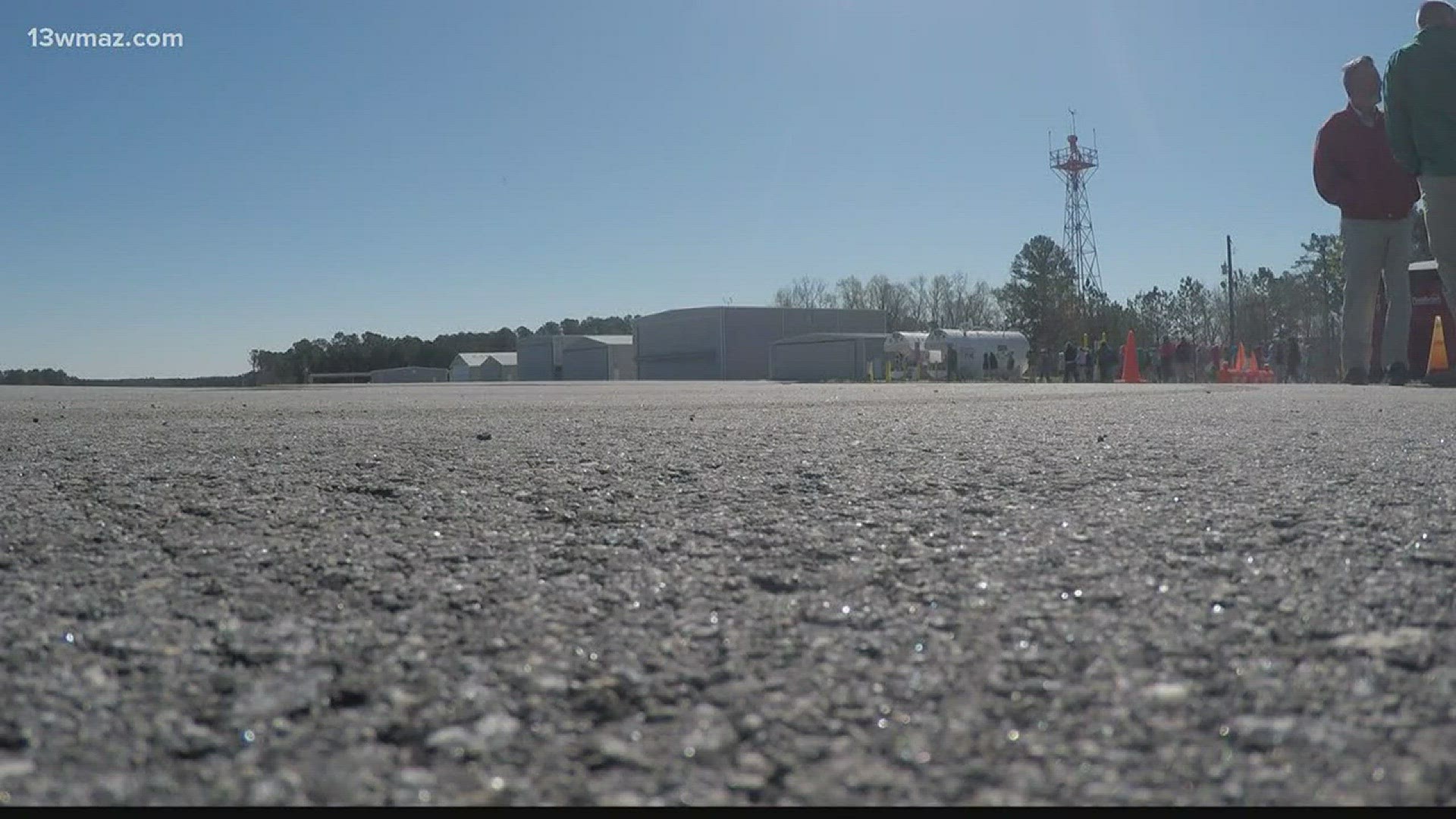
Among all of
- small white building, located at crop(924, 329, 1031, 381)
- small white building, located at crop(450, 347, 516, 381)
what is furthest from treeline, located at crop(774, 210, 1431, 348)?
small white building, located at crop(450, 347, 516, 381)

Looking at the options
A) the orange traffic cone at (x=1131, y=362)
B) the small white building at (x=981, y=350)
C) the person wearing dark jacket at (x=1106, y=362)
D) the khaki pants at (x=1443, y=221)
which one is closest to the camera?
the khaki pants at (x=1443, y=221)

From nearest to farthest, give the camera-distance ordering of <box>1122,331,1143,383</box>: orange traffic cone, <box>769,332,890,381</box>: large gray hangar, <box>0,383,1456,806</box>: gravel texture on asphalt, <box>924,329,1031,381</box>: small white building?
<box>0,383,1456,806</box>: gravel texture on asphalt < <box>1122,331,1143,383</box>: orange traffic cone < <box>924,329,1031,381</box>: small white building < <box>769,332,890,381</box>: large gray hangar

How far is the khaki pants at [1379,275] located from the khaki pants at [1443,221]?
2.19 m

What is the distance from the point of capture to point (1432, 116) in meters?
6.72

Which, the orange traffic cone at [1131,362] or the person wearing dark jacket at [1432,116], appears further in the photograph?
the orange traffic cone at [1131,362]

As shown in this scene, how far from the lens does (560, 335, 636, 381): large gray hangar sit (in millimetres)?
81562

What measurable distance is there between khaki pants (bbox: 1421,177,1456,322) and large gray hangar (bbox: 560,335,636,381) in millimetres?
73620

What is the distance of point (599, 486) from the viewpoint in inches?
105

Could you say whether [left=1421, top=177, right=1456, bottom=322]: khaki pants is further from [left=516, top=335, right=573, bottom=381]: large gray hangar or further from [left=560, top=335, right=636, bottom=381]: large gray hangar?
[left=516, top=335, right=573, bottom=381]: large gray hangar

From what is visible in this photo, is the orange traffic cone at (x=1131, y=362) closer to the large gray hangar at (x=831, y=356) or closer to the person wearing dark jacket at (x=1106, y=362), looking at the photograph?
the person wearing dark jacket at (x=1106, y=362)

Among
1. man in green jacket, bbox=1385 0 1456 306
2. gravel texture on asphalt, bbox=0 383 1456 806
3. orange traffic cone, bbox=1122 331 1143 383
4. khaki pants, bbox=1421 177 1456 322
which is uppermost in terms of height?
man in green jacket, bbox=1385 0 1456 306

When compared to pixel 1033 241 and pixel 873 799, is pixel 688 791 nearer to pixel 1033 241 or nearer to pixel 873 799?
pixel 873 799

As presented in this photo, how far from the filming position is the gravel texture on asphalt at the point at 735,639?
893 millimetres

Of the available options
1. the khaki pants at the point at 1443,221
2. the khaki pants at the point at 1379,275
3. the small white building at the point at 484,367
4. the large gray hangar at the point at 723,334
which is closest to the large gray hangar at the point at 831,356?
the large gray hangar at the point at 723,334
